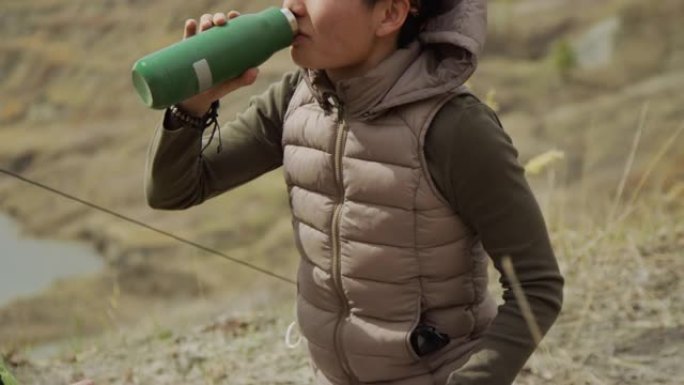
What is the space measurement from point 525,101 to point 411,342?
446 inches

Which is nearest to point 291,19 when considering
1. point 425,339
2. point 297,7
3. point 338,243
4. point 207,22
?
point 297,7

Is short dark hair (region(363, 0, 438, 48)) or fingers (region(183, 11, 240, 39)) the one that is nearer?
fingers (region(183, 11, 240, 39))

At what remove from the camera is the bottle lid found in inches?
74.9

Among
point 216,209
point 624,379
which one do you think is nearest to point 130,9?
point 216,209

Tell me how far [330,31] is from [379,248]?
1.24ft

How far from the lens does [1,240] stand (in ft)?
35.8

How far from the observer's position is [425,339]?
79.7 inches

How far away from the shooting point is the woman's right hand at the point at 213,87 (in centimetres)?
190

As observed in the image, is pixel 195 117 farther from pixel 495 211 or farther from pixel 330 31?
pixel 495 211

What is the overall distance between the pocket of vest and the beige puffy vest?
1 cm

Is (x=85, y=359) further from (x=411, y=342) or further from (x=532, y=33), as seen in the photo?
(x=532, y=33)

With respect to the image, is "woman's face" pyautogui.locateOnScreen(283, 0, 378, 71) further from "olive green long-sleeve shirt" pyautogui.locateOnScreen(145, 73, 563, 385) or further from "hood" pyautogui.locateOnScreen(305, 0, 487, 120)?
"olive green long-sleeve shirt" pyautogui.locateOnScreen(145, 73, 563, 385)

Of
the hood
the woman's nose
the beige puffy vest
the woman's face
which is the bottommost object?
the beige puffy vest

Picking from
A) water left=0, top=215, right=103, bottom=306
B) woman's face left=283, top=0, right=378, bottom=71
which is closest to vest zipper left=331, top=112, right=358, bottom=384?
woman's face left=283, top=0, right=378, bottom=71
